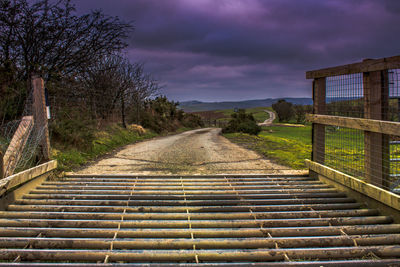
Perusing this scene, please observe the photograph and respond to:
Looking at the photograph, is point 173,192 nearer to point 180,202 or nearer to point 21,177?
point 180,202

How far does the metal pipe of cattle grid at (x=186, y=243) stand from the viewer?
295 centimetres

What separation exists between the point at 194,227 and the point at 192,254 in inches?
29.9

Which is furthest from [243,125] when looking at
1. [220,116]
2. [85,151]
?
[220,116]

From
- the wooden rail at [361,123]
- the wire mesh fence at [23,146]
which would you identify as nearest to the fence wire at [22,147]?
the wire mesh fence at [23,146]

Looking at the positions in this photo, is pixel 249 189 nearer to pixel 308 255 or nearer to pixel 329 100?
pixel 329 100

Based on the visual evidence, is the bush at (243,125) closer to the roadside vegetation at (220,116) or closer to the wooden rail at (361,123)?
the roadside vegetation at (220,116)

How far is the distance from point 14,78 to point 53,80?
1244mm

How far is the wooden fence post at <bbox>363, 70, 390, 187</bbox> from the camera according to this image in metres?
3.82

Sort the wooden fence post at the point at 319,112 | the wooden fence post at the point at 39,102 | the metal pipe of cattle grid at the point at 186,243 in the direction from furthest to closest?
1. the wooden fence post at the point at 39,102
2. the wooden fence post at the point at 319,112
3. the metal pipe of cattle grid at the point at 186,243

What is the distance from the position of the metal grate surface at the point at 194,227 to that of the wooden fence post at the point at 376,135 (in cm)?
49

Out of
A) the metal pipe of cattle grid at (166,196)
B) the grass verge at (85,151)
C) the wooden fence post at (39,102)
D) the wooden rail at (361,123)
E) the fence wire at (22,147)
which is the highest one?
the wooden fence post at (39,102)

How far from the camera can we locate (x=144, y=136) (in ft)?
63.7

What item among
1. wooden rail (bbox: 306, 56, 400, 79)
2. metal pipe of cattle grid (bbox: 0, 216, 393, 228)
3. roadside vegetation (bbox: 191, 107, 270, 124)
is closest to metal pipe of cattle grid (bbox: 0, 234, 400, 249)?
metal pipe of cattle grid (bbox: 0, 216, 393, 228)

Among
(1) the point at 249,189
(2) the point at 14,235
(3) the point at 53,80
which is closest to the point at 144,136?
(3) the point at 53,80
